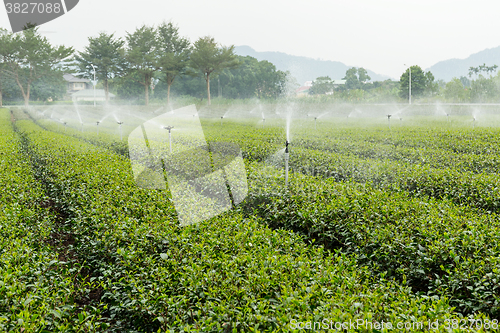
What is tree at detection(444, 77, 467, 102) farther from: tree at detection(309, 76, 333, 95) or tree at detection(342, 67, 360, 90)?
tree at detection(342, 67, 360, 90)

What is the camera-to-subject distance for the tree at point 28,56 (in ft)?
155

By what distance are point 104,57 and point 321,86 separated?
31.1 m

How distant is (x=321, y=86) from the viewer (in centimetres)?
5219

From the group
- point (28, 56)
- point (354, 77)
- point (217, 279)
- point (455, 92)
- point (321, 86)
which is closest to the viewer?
point (217, 279)

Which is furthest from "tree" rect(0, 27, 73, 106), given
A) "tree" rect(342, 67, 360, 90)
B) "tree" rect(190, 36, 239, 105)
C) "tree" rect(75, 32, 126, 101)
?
"tree" rect(342, 67, 360, 90)

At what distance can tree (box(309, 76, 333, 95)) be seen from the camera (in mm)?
51156

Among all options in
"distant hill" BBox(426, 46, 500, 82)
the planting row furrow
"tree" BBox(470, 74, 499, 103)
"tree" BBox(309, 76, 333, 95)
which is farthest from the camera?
"distant hill" BBox(426, 46, 500, 82)

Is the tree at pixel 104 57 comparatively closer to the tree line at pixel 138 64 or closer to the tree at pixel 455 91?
the tree line at pixel 138 64

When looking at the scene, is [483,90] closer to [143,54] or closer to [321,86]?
[321,86]

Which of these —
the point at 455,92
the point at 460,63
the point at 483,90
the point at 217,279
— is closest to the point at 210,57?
the point at 455,92

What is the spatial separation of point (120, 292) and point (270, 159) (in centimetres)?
639

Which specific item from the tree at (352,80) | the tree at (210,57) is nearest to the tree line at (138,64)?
the tree at (210,57)

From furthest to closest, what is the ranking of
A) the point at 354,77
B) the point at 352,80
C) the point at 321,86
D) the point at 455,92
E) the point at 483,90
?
the point at 352,80 → the point at 354,77 → the point at 321,86 → the point at 455,92 → the point at 483,90

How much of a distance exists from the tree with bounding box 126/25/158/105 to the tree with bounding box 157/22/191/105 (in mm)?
1047
